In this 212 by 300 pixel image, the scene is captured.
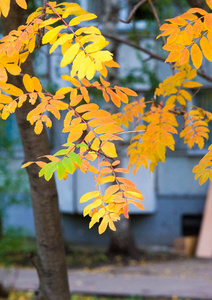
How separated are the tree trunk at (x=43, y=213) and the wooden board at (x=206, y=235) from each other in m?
7.32

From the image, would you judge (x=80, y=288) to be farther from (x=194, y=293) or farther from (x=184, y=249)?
(x=184, y=249)

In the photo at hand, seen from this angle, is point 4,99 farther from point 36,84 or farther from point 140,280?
point 140,280

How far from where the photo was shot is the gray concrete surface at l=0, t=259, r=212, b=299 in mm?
6801

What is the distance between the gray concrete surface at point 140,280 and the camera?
6.80 m

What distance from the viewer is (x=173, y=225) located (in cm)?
1128

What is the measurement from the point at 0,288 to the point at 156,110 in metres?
4.74

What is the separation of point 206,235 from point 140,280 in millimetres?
3006

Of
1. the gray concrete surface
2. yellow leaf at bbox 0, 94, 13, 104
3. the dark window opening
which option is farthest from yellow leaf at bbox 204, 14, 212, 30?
the dark window opening

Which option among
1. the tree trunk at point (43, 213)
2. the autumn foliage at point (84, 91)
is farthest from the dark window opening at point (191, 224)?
the autumn foliage at point (84, 91)

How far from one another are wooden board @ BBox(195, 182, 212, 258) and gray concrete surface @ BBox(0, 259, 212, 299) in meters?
0.53

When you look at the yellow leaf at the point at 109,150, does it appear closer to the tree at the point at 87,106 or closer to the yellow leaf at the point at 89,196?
the tree at the point at 87,106

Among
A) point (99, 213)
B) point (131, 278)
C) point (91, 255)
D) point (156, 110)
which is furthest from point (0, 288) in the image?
point (99, 213)

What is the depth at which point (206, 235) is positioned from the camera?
10.3 metres

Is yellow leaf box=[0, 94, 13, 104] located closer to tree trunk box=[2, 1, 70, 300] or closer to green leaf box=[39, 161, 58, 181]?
green leaf box=[39, 161, 58, 181]
